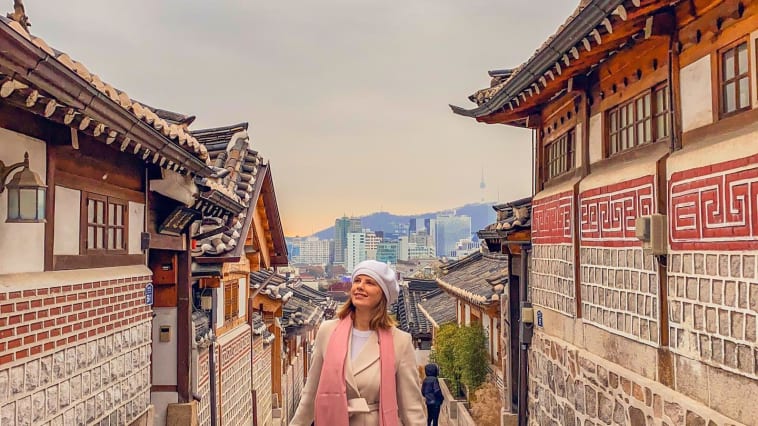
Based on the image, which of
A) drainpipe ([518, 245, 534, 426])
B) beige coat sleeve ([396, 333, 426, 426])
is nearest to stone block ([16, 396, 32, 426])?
→ beige coat sleeve ([396, 333, 426, 426])

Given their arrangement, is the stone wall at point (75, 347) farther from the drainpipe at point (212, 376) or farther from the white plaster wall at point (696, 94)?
the white plaster wall at point (696, 94)

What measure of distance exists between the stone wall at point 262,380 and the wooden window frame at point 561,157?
9138 mm

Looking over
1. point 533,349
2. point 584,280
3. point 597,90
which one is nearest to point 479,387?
point 533,349

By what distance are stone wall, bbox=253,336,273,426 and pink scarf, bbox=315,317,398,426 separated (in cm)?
1240

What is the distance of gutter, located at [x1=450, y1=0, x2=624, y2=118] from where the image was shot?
523cm

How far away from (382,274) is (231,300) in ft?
32.8

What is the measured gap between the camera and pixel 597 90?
766 cm

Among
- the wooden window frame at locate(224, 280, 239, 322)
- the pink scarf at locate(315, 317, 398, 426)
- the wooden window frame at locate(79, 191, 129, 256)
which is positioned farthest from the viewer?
the wooden window frame at locate(224, 280, 239, 322)

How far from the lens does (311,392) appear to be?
4547 mm

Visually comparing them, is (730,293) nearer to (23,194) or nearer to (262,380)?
(23,194)

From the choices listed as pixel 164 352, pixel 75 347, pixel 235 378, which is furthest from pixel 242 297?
pixel 75 347

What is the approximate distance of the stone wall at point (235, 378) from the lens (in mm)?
12781

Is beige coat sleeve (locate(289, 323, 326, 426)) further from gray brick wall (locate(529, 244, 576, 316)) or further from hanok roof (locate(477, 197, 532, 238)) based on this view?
hanok roof (locate(477, 197, 532, 238))

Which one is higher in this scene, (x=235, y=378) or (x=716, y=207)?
(x=716, y=207)
